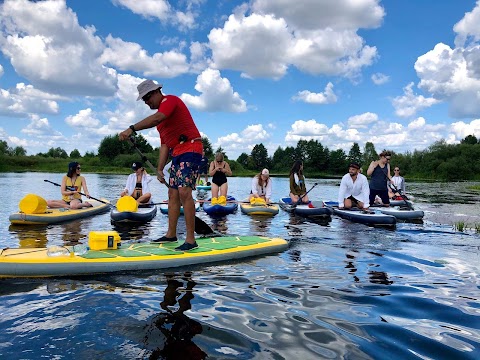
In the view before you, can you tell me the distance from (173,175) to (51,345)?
3.28 m

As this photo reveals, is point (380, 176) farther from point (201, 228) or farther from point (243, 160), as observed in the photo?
point (243, 160)

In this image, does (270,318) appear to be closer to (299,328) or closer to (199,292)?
(299,328)

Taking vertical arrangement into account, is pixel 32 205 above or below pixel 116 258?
above

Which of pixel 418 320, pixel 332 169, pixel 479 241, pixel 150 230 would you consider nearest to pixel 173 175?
pixel 418 320

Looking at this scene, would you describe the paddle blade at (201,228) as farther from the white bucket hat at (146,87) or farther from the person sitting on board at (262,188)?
the person sitting on board at (262,188)

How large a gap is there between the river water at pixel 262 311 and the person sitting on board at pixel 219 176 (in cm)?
692

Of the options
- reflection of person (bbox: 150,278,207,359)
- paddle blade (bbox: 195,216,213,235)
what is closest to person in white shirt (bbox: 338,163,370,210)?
paddle blade (bbox: 195,216,213,235)

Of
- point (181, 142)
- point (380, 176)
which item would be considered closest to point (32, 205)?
point (181, 142)

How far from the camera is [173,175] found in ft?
19.7

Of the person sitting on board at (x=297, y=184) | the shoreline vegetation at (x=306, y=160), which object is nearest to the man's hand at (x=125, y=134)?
the person sitting on board at (x=297, y=184)

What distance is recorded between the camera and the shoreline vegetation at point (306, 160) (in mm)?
65562

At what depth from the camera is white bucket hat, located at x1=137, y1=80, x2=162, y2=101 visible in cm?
591

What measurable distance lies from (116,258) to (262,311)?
238 cm

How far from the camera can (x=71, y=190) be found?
12180 millimetres
